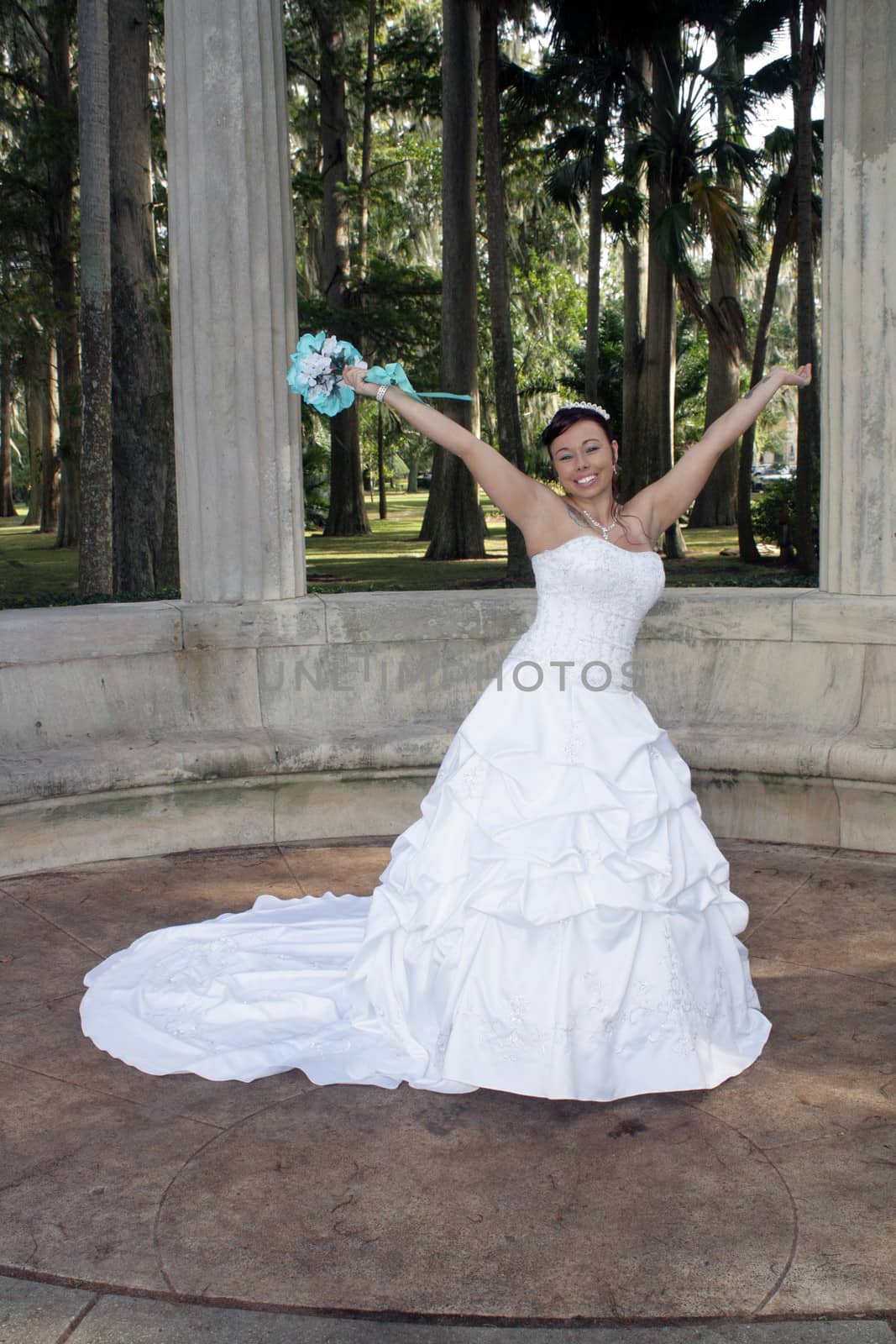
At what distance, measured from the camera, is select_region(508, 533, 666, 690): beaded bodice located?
4523mm

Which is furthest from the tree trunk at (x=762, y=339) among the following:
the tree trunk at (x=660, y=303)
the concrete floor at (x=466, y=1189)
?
the concrete floor at (x=466, y=1189)

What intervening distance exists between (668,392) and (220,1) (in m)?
18.0

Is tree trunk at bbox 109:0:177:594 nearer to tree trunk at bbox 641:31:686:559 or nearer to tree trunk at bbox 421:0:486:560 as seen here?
tree trunk at bbox 421:0:486:560

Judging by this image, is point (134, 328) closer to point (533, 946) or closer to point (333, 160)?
point (533, 946)

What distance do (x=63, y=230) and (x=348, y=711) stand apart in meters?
19.0

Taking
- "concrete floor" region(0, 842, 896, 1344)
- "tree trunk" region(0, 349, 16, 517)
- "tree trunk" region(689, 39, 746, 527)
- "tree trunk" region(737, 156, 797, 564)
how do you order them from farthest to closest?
"tree trunk" region(0, 349, 16, 517) < "tree trunk" region(689, 39, 746, 527) < "tree trunk" region(737, 156, 797, 564) < "concrete floor" region(0, 842, 896, 1344)

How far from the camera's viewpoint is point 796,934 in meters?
5.35

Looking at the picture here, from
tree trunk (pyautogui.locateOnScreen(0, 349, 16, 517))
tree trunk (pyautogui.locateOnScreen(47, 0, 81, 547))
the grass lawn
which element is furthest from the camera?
tree trunk (pyautogui.locateOnScreen(0, 349, 16, 517))

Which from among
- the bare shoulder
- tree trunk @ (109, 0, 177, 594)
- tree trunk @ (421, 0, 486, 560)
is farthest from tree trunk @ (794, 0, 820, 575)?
the bare shoulder

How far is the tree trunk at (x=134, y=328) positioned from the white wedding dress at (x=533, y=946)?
416 inches

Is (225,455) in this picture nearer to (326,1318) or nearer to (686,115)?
(326,1318)

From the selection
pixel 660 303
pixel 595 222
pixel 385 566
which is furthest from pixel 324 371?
pixel 595 222

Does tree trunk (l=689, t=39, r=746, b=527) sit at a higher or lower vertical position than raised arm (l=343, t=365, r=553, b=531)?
higher

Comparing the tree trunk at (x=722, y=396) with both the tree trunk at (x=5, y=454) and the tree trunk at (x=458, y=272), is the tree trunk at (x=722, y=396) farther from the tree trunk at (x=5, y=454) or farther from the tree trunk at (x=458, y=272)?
the tree trunk at (x=5, y=454)
